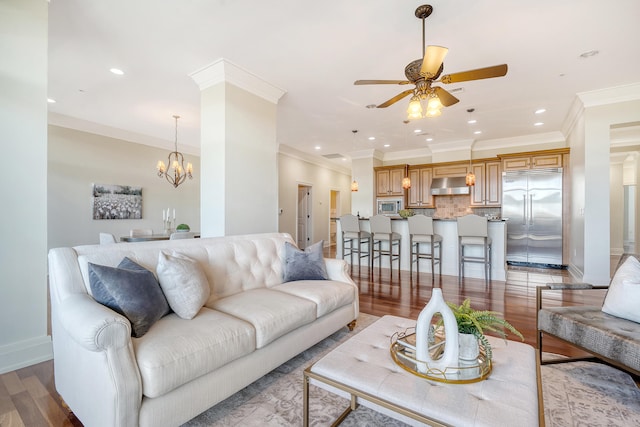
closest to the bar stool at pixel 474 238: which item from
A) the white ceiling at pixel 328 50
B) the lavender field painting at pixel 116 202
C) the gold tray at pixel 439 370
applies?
the white ceiling at pixel 328 50

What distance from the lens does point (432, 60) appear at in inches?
88.0

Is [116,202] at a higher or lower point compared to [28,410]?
higher

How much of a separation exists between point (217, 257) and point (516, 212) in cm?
641

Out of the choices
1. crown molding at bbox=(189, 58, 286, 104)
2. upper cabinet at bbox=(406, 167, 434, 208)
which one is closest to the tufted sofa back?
crown molding at bbox=(189, 58, 286, 104)

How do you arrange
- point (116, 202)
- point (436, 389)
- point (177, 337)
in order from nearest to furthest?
point (436, 389), point (177, 337), point (116, 202)

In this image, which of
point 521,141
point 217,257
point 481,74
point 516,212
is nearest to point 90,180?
point 217,257

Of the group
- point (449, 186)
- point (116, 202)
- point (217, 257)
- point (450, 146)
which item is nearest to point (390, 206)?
point (449, 186)

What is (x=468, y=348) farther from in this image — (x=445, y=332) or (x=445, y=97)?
(x=445, y=97)

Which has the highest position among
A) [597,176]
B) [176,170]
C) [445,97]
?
[445,97]

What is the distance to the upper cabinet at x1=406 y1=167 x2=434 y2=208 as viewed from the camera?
740 centimetres

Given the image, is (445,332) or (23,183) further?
(23,183)

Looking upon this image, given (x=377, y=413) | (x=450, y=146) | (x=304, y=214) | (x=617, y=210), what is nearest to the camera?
(x=377, y=413)

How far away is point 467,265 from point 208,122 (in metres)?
4.67

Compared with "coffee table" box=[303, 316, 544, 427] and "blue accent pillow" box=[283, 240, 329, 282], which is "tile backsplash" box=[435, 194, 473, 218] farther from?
"coffee table" box=[303, 316, 544, 427]
